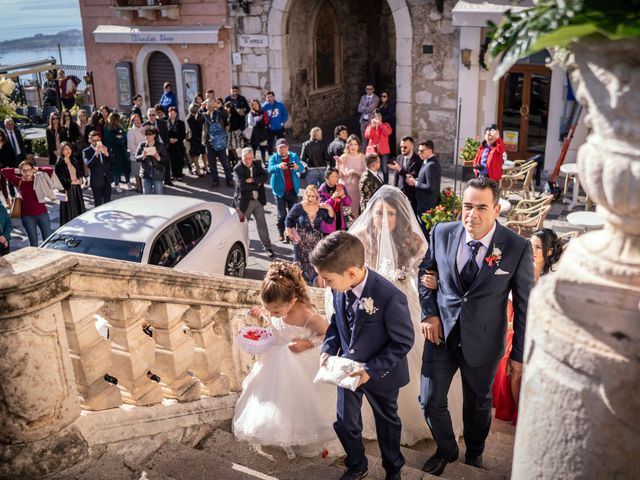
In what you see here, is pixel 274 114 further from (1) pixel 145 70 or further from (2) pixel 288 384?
(2) pixel 288 384

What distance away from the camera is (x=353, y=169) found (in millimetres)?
10477

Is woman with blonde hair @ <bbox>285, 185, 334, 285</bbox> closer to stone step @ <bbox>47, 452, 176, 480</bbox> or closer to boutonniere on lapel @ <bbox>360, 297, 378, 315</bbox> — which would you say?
boutonniere on lapel @ <bbox>360, 297, 378, 315</bbox>

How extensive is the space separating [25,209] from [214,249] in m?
3.13

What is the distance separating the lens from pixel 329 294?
4797 mm

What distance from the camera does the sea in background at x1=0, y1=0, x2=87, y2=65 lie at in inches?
1753

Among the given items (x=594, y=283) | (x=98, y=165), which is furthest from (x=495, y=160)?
(x=594, y=283)

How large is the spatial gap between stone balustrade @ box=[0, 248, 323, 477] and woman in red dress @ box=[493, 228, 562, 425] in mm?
1893

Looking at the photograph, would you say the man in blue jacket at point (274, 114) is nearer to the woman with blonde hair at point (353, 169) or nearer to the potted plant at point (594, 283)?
the woman with blonde hair at point (353, 169)

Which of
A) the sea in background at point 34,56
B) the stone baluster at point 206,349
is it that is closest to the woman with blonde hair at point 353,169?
the stone baluster at point 206,349

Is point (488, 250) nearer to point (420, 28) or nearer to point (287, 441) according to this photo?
point (287, 441)

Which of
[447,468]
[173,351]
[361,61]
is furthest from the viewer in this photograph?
[361,61]

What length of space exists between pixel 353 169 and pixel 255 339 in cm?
632

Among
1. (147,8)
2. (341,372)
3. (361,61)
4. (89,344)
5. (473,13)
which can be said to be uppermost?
(147,8)

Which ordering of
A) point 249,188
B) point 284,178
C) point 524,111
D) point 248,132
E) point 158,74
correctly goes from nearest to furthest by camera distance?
point 249,188, point 284,178, point 524,111, point 248,132, point 158,74
